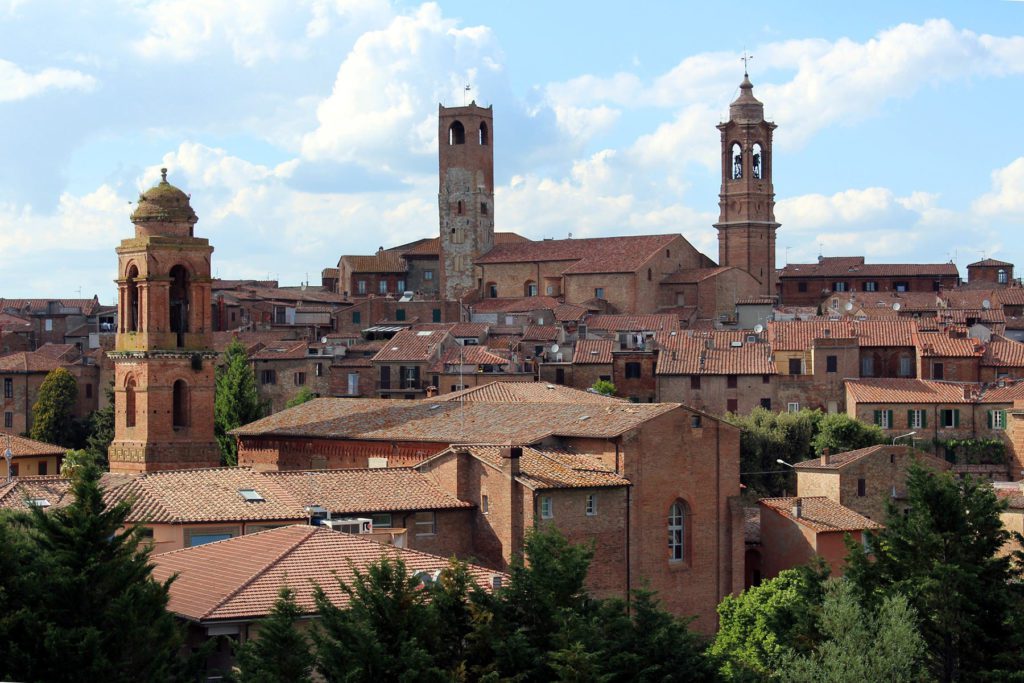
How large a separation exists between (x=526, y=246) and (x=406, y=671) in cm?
6793

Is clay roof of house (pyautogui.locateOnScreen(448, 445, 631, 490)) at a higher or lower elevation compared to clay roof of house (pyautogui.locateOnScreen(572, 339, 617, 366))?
lower

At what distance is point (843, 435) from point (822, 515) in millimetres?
14651

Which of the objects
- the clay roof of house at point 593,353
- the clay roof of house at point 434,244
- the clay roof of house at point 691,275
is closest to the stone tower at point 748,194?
the clay roof of house at point 691,275

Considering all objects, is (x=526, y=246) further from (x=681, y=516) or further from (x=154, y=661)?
(x=154, y=661)

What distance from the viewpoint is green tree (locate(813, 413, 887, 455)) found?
58.3 meters

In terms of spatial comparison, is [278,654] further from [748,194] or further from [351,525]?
[748,194]

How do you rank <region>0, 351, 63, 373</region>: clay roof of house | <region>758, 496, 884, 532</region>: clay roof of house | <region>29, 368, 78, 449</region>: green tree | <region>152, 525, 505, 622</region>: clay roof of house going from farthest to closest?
<region>0, 351, 63, 373</region>: clay roof of house
<region>29, 368, 78, 449</region>: green tree
<region>758, 496, 884, 532</region>: clay roof of house
<region>152, 525, 505, 622</region>: clay roof of house

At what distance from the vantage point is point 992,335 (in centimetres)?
6931

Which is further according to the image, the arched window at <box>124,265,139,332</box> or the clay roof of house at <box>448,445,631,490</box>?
the arched window at <box>124,265,139,332</box>

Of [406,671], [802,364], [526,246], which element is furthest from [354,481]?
[526,246]

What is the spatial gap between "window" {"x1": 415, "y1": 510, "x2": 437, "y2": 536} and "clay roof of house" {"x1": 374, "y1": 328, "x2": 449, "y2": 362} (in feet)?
99.1

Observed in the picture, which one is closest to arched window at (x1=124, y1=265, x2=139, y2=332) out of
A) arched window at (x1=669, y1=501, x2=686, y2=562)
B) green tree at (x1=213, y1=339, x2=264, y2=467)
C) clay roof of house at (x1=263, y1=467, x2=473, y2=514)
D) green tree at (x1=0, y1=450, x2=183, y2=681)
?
green tree at (x1=213, y1=339, x2=264, y2=467)

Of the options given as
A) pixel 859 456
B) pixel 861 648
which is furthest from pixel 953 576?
pixel 859 456

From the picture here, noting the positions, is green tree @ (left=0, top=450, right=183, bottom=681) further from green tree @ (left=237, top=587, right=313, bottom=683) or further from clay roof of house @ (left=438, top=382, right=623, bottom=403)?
clay roof of house @ (left=438, top=382, right=623, bottom=403)
